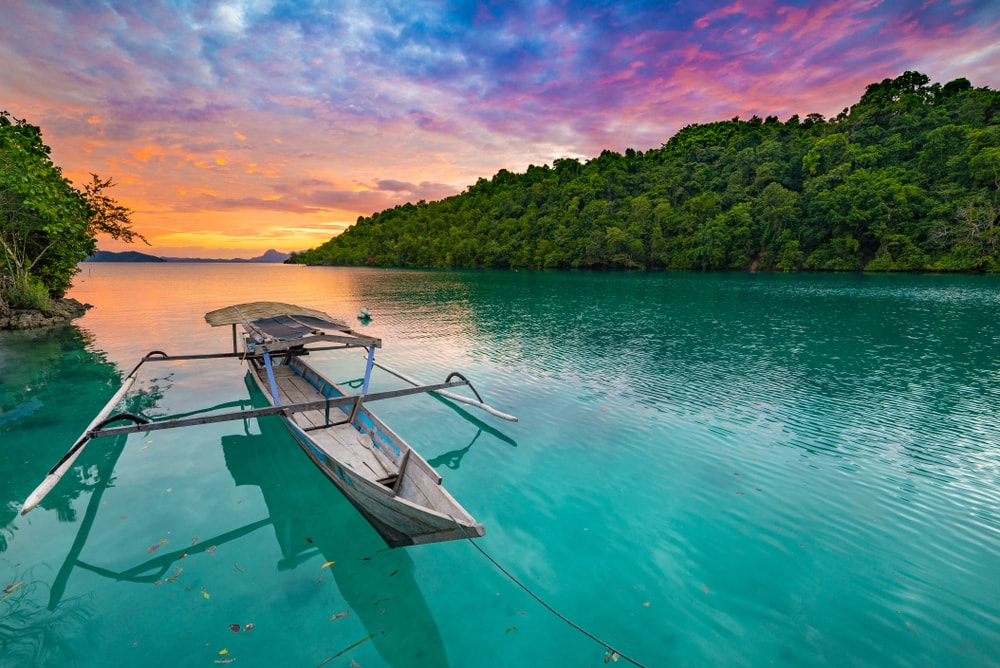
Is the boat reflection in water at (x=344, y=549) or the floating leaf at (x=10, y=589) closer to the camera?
the boat reflection in water at (x=344, y=549)

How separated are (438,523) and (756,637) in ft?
15.9

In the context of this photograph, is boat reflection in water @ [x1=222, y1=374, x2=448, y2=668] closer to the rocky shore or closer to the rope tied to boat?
the rope tied to boat

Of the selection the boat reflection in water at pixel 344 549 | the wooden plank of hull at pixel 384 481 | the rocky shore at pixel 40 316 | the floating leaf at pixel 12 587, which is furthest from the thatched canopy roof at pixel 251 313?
the rocky shore at pixel 40 316

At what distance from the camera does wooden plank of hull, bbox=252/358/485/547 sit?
18.8 ft

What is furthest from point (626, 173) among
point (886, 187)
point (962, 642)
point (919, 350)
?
point (962, 642)

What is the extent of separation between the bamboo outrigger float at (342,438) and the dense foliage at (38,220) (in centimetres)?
1465

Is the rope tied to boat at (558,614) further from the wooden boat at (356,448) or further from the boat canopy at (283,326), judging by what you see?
the boat canopy at (283,326)

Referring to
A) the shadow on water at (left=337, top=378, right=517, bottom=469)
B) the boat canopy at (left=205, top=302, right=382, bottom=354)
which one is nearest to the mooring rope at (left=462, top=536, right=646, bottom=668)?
the shadow on water at (left=337, top=378, right=517, bottom=469)

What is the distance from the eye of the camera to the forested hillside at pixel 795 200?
76875mm

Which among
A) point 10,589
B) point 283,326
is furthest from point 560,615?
point 283,326

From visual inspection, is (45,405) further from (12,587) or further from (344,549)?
(344,549)

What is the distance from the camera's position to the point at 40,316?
29.9 metres

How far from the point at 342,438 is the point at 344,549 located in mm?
3116

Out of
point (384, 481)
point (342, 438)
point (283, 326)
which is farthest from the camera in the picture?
point (283, 326)
